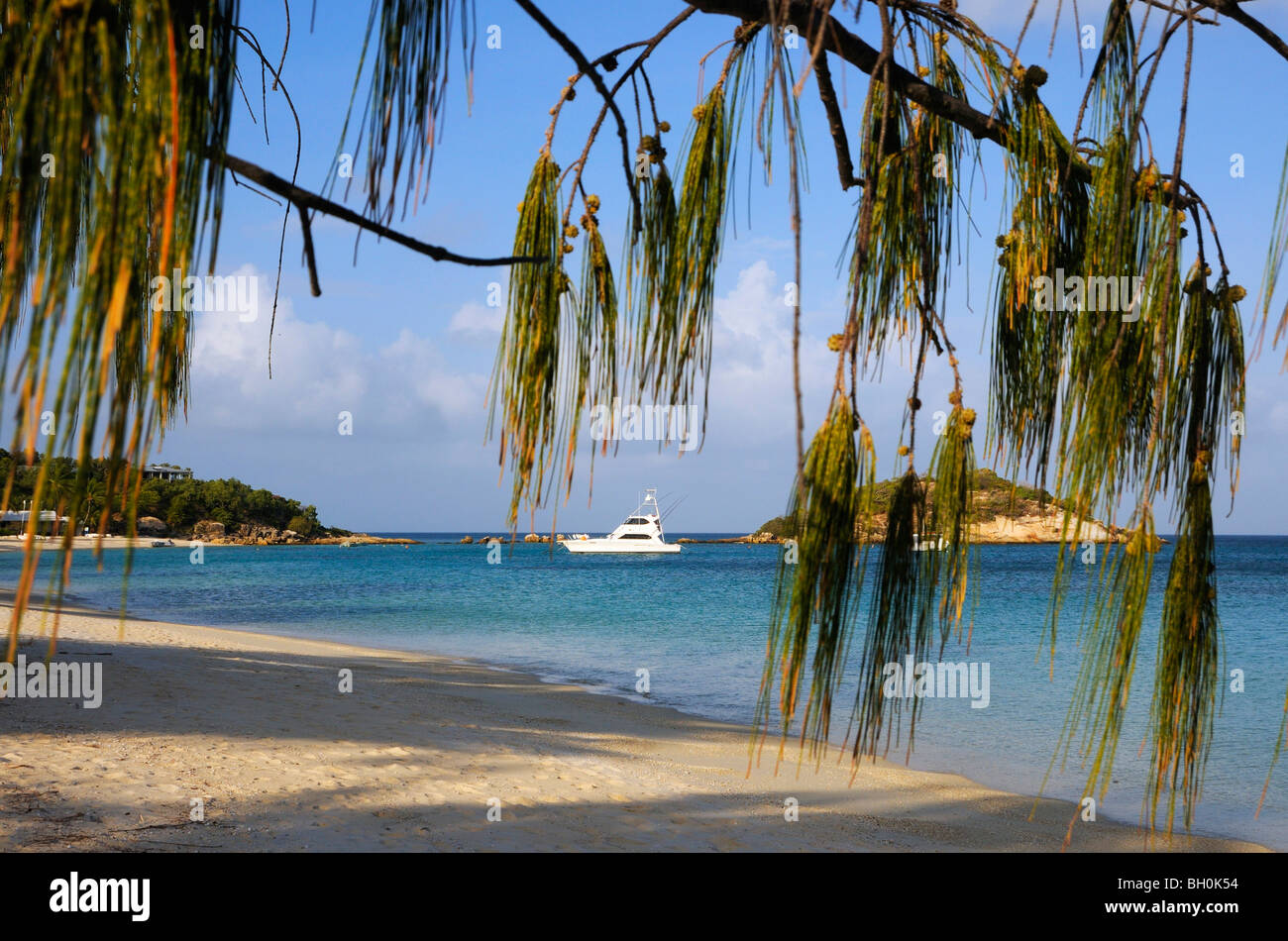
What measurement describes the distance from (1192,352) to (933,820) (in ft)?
21.1

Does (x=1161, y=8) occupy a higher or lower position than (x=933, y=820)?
higher

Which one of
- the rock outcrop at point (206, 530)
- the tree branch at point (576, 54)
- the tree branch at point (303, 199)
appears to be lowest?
the rock outcrop at point (206, 530)

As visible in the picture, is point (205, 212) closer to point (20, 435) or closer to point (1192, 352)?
point (20, 435)

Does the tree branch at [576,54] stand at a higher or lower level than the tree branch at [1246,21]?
lower

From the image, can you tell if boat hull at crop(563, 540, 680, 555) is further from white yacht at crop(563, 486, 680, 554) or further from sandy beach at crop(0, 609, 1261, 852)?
sandy beach at crop(0, 609, 1261, 852)

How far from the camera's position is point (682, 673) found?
52.6 feet

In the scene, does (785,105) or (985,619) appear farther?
(985,619)

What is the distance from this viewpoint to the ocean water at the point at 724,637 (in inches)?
372

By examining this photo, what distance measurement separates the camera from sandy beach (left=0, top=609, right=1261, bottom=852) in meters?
4.71

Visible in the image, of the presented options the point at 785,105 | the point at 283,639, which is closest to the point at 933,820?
the point at 785,105

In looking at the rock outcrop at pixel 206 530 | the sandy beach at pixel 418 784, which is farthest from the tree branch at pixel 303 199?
the rock outcrop at pixel 206 530
